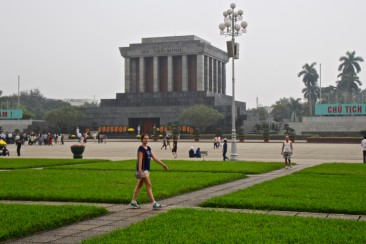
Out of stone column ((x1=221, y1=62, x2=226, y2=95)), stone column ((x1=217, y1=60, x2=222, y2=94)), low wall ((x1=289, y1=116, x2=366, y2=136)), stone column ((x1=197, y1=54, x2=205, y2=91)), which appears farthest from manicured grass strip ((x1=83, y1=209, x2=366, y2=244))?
stone column ((x1=221, y1=62, x2=226, y2=95))

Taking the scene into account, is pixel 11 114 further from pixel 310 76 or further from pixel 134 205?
pixel 134 205

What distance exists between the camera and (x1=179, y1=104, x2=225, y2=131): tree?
298 ft

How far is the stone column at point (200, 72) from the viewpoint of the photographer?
108938mm

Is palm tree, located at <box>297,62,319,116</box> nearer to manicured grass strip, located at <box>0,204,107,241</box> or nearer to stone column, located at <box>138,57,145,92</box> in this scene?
stone column, located at <box>138,57,145,92</box>

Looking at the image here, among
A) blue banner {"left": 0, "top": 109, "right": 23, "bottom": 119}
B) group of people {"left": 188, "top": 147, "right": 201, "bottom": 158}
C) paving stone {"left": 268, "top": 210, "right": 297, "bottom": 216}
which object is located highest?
blue banner {"left": 0, "top": 109, "right": 23, "bottom": 119}

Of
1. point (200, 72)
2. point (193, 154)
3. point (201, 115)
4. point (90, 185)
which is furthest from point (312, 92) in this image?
point (90, 185)

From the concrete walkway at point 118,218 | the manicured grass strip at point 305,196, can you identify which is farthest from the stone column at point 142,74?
the concrete walkway at point 118,218

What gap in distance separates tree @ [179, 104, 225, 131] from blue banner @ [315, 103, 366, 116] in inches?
726

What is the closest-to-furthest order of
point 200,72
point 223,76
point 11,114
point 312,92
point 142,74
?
point 200,72, point 11,114, point 142,74, point 312,92, point 223,76

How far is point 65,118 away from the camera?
99562 mm

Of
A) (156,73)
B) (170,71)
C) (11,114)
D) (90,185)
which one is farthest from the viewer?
(156,73)

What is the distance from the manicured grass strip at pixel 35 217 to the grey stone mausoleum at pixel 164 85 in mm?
85431

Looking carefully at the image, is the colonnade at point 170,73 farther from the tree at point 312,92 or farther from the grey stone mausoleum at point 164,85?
the tree at point 312,92

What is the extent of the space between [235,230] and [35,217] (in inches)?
169
